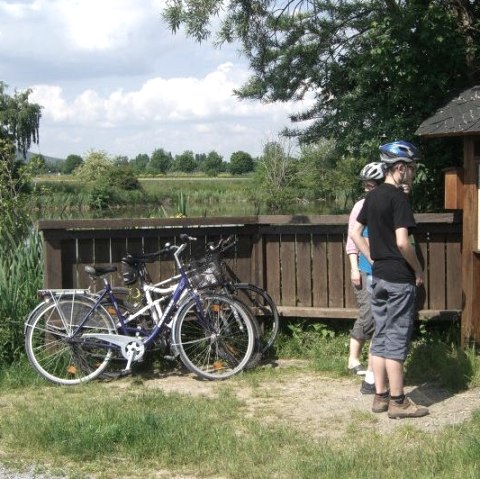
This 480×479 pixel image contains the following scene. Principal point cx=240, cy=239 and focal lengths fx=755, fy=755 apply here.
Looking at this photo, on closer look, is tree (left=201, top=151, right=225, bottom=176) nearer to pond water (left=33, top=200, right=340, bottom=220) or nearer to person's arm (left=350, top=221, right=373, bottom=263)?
pond water (left=33, top=200, right=340, bottom=220)

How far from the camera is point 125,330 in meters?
6.85

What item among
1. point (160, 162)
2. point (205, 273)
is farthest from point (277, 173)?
point (160, 162)

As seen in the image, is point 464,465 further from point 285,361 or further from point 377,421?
point 285,361

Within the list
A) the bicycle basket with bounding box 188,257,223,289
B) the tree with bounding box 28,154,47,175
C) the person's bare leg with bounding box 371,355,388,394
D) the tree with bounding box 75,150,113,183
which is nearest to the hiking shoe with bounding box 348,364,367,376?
the person's bare leg with bounding box 371,355,388,394

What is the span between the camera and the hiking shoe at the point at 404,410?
17.7ft

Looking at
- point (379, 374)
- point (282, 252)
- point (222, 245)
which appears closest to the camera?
point (379, 374)

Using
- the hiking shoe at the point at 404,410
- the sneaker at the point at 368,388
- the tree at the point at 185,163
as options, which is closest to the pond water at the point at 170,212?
the sneaker at the point at 368,388

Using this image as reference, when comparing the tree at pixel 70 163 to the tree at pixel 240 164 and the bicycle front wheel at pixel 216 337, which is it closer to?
the tree at pixel 240 164

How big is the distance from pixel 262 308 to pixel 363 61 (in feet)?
14.1

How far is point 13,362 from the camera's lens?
23.3 feet

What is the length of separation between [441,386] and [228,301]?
1.97 meters

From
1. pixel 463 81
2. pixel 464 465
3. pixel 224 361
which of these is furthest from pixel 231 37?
pixel 464 465

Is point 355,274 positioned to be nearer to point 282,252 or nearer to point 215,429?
point 282,252

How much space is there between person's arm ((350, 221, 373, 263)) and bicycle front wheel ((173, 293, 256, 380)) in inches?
53.8
